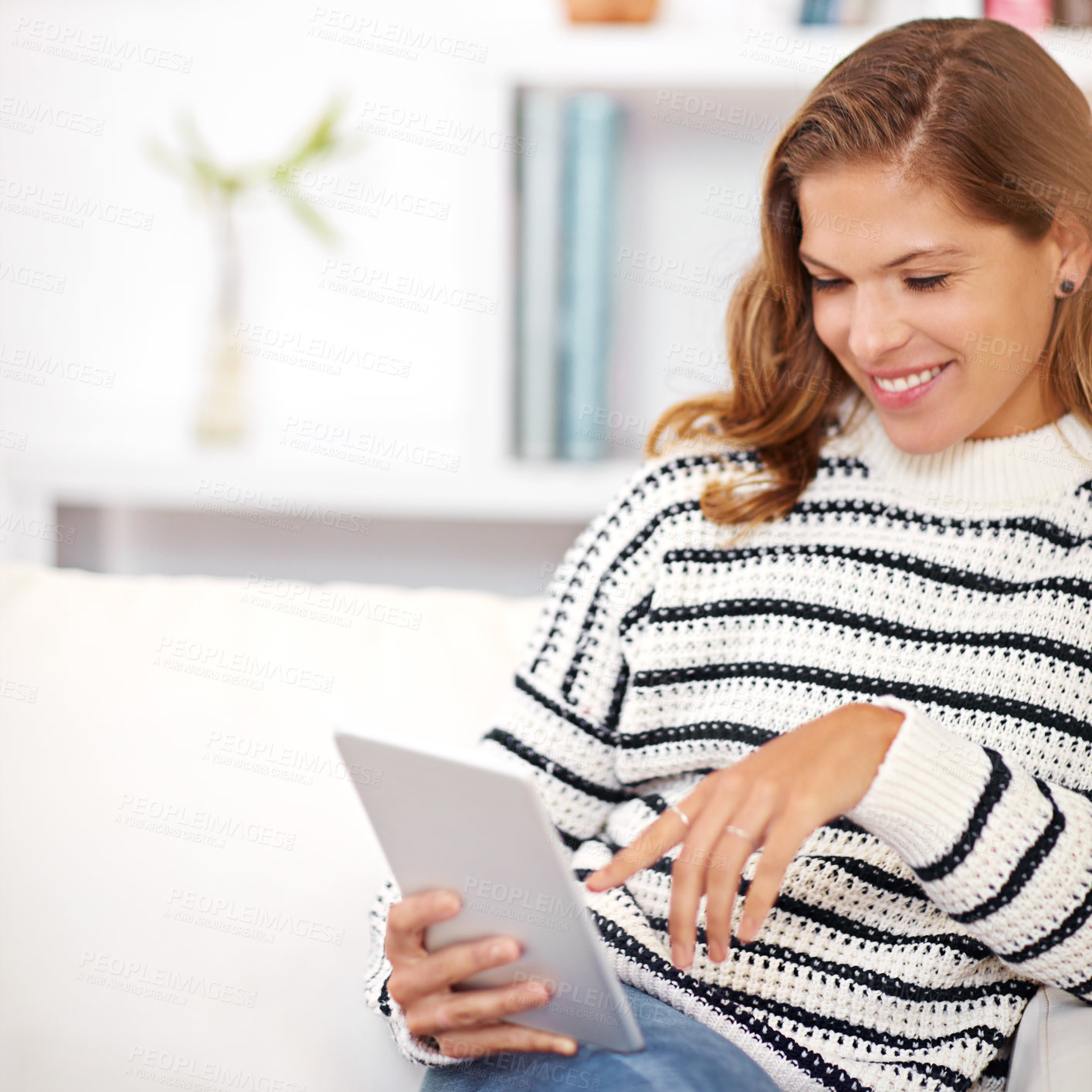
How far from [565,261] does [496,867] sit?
804 mm

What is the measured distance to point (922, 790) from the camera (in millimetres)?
739

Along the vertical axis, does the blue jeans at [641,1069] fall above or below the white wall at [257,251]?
below

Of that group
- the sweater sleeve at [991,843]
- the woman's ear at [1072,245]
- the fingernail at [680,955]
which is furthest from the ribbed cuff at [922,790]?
the woman's ear at [1072,245]

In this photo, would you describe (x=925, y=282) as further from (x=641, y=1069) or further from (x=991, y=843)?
(x=641, y=1069)

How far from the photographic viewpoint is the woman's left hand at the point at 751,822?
0.65m

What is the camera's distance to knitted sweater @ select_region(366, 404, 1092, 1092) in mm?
774

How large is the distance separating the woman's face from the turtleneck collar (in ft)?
0.11

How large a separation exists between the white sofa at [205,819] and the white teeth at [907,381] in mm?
446

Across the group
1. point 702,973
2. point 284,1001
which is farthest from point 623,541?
point 284,1001

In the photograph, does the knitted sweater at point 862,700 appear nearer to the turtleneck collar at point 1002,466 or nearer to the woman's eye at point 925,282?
the turtleneck collar at point 1002,466

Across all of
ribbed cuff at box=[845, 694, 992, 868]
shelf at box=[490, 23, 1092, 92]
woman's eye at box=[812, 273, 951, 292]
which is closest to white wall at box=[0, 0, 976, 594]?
shelf at box=[490, 23, 1092, 92]

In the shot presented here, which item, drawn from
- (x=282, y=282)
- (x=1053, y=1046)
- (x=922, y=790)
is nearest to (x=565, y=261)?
(x=282, y=282)

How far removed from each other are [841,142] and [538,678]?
471mm

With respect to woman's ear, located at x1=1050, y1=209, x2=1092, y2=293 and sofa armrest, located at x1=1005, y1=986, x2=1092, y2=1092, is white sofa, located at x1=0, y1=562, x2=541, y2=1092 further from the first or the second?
woman's ear, located at x1=1050, y1=209, x2=1092, y2=293
